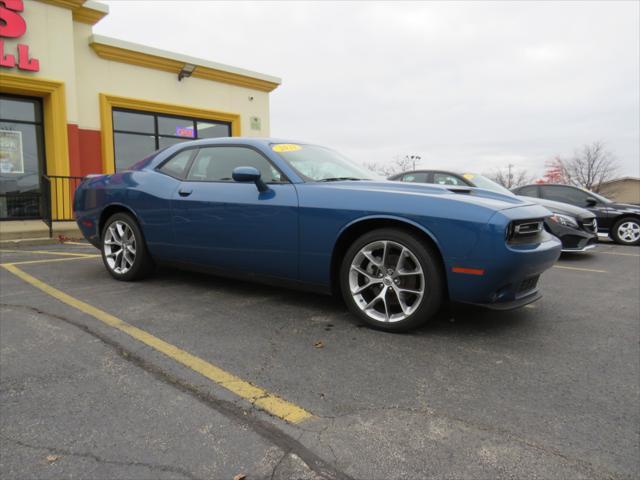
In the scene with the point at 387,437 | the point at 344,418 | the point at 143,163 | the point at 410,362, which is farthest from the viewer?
the point at 143,163

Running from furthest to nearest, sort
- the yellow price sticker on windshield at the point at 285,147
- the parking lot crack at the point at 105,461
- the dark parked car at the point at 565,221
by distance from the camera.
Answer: the dark parked car at the point at 565,221, the yellow price sticker on windshield at the point at 285,147, the parking lot crack at the point at 105,461

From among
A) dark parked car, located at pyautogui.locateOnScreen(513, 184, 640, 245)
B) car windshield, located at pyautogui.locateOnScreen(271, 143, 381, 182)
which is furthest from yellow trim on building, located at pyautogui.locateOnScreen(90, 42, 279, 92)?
car windshield, located at pyautogui.locateOnScreen(271, 143, 381, 182)

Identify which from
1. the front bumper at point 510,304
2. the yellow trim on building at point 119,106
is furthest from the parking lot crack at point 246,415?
the yellow trim on building at point 119,106

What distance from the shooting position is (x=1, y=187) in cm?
1018

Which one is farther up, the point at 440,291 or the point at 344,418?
the point at 440,291

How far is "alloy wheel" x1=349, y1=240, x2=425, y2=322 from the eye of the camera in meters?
3.13

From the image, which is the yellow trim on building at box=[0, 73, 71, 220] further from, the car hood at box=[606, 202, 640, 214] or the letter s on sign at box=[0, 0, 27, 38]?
the car hood at box=[606, 202, 640, 214]

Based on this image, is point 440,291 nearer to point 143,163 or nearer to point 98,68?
point 143,163

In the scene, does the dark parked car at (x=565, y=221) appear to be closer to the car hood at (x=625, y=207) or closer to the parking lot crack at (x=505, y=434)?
the car hood at (x=625, y=207)

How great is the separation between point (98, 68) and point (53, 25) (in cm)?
135

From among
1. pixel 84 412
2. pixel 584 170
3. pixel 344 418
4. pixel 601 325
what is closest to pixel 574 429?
pixel 344 418

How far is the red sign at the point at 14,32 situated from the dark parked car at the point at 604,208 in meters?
11.0

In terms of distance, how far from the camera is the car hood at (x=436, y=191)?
10.1 feet

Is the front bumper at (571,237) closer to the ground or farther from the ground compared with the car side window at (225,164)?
closer to the ground
